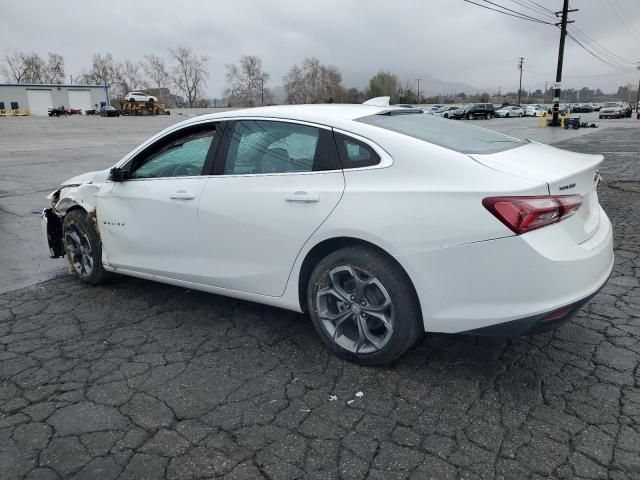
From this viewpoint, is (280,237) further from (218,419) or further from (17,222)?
(17,222)

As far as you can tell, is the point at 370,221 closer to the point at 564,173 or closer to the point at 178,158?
the point at 564,173

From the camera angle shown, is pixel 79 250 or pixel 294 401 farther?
pixel 79 250

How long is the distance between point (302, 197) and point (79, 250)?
2722mm

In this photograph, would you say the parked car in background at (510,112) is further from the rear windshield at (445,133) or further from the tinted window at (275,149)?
the tinted window at (275,149)

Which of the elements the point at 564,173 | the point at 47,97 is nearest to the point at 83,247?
the point at 564,173

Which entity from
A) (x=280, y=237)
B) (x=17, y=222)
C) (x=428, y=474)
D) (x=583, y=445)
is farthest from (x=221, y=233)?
(x=17, y=222)

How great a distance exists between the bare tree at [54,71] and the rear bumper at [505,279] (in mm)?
145007

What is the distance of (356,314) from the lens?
3098mm

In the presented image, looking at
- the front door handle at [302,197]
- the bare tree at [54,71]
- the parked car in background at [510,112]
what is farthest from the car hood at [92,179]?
the bare tree at [54,71]

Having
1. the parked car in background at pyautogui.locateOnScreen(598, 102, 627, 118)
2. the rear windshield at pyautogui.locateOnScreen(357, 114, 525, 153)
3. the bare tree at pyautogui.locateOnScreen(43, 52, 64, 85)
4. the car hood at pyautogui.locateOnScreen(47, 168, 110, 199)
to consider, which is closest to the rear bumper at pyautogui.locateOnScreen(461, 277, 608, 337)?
the rear windshield at pyautogui.locateOnScreen(357, 114, 525, 153)

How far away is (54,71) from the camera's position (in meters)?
A: 127

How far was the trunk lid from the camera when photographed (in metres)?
2.70

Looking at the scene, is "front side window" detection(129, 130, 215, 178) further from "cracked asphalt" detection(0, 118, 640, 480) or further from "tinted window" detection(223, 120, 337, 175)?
"cracked asphalt" detection(0, 118, 640, 480)

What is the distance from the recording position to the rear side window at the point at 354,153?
118 inches
